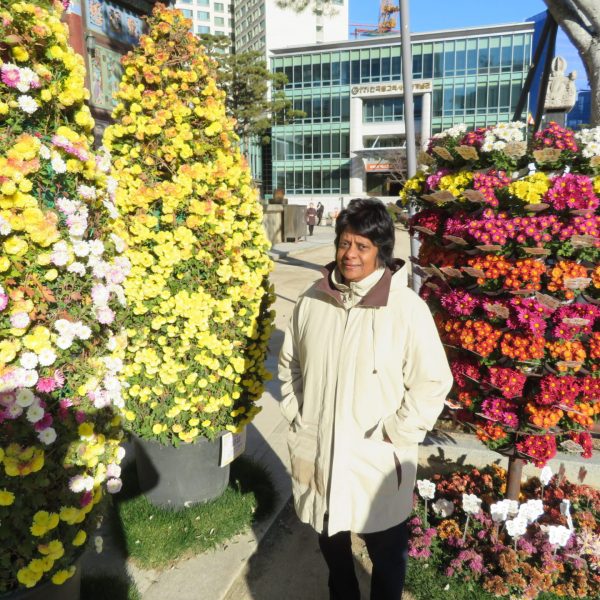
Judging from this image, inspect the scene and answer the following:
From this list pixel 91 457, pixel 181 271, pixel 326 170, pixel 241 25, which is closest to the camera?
pixel 91 457

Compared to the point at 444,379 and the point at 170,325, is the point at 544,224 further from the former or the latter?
the point at 170,325

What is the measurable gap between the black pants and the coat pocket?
0.26 m

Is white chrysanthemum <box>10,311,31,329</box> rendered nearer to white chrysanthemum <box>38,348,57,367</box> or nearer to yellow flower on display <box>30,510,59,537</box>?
white chrysanthemum <box>38,348,57,367</box>

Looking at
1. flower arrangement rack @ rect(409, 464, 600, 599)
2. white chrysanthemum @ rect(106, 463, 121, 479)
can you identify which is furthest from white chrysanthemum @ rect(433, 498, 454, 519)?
white chrysanthemum @ rect(106, 463, 121, 479)

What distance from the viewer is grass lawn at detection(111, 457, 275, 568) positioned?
270cm

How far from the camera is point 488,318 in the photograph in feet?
8.05

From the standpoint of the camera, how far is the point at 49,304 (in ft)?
4.97

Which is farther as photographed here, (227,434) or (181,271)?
(227,434)

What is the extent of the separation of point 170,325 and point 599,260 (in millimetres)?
2201

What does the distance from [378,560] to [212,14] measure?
3755 inches

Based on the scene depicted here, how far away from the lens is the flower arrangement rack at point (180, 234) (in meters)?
2.54

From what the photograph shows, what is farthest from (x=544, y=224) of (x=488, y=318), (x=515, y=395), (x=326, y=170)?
(x=326, y=170)

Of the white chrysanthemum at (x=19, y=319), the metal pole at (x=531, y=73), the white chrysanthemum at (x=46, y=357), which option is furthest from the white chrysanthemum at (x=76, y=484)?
the metal pole at (x=531, y=73)

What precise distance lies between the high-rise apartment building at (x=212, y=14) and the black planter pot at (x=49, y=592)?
92.1m
